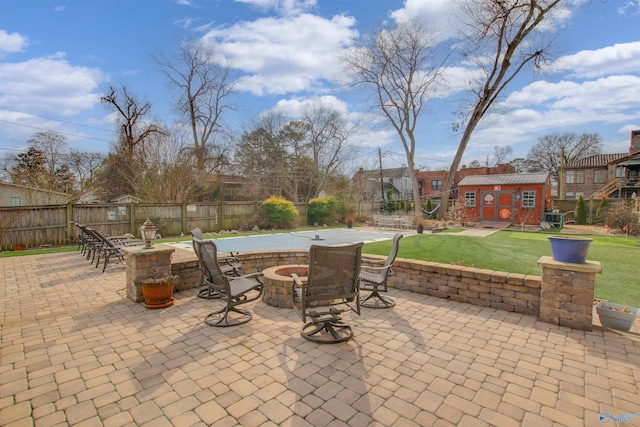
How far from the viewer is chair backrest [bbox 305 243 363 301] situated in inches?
115

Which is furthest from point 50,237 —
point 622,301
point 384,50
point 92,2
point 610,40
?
point 384,50

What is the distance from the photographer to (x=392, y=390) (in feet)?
7.70

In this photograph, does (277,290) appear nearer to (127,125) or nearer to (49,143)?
(49,143)

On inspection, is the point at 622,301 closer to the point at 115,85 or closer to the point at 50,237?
the point at 50,237

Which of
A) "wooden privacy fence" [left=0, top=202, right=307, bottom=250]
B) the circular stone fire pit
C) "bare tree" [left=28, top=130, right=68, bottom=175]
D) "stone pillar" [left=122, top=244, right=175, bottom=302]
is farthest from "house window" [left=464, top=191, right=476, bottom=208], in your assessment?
"bare tree" [left=28, top=130, right=68, bottom=175]

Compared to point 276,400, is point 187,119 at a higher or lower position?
higher

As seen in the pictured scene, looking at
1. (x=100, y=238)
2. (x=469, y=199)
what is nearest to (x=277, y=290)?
(x=100, y=238)

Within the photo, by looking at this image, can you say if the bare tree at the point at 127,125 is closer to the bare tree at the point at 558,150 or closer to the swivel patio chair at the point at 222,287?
the swivel patio chair at the point at 222,287

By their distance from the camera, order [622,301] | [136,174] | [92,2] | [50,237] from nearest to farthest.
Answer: [622,301]
[92,2]
[50,237]
[136,174]

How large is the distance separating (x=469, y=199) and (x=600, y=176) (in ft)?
71.7

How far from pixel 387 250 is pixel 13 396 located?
7346 millimetres

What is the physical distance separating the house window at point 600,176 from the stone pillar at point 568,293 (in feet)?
123

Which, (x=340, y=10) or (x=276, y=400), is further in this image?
(x=340, y=10)

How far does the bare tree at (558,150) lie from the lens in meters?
37.1
